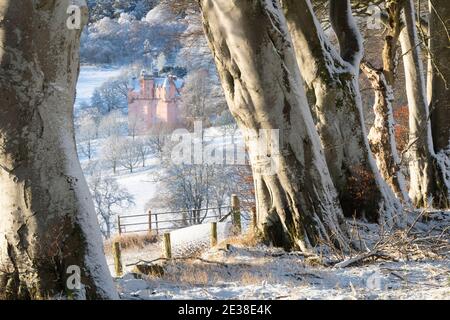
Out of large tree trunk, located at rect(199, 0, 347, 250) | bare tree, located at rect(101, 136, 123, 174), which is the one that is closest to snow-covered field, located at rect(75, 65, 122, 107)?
bare tree, located at rect(101, 136, 123, 174)

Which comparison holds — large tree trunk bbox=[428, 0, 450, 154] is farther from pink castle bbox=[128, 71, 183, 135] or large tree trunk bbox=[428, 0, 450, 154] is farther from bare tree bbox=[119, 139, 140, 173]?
bare tree bbox=[119, 139, 140, 173]

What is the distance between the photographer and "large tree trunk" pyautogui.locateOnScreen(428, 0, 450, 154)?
33.2ft

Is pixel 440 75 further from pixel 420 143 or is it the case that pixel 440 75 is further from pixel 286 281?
pixel 286 281

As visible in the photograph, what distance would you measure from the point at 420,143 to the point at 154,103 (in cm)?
4221

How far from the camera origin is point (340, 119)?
7.75 metres

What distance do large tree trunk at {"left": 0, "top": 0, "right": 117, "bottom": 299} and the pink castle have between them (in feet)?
136

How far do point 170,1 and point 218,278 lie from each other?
11407 millimetres

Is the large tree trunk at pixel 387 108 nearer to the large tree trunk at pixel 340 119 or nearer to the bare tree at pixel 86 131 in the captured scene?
the large tree trunk at pixel 340 119

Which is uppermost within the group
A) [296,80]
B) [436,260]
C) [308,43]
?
[308,43]

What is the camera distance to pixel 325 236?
19.4ft

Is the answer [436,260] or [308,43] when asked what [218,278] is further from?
[308,43]

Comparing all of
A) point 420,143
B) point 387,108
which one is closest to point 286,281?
point 387,108

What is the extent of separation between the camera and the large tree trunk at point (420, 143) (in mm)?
10242

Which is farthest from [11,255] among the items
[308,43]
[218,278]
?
[308,43]
